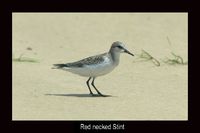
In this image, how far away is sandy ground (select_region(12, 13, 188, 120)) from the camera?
12.6 m

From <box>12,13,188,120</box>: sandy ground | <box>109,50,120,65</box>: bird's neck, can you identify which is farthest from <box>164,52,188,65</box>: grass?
<box>109,50,120,65</box>: bird's neck

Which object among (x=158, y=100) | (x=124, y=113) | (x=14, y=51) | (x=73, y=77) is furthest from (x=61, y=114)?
(x=14, y=51)

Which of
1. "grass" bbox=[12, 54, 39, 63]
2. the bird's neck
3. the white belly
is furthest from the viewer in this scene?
"grass" bbox=[12, 54, 39, 63]

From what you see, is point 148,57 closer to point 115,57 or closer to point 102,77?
point 102,77

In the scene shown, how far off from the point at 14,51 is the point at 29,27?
8.35ft

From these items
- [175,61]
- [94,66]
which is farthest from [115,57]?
[175,61]

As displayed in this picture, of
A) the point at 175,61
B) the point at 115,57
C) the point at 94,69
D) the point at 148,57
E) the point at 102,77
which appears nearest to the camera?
the point at 94,69

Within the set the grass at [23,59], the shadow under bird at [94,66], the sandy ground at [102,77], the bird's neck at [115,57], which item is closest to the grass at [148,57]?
Result: the sandy ground at [102,77]

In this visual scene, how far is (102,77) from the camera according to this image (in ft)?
50.0

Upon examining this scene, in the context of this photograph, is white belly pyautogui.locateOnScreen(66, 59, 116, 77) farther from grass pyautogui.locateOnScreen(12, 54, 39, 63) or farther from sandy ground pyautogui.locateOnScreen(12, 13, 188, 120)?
grass pyautogui.locateOnScreen(12, 54, 39, 63)

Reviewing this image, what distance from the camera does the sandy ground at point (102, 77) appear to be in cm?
1259

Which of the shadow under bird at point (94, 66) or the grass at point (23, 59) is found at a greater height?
the grass at point (23, 59)

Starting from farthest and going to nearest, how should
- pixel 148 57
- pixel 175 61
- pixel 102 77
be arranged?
pixel 148 57 < pixel 175 61 < pixel 102 77

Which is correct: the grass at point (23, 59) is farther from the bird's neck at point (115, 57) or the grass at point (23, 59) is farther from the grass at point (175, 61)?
the bird's neck at point (115, 57)
